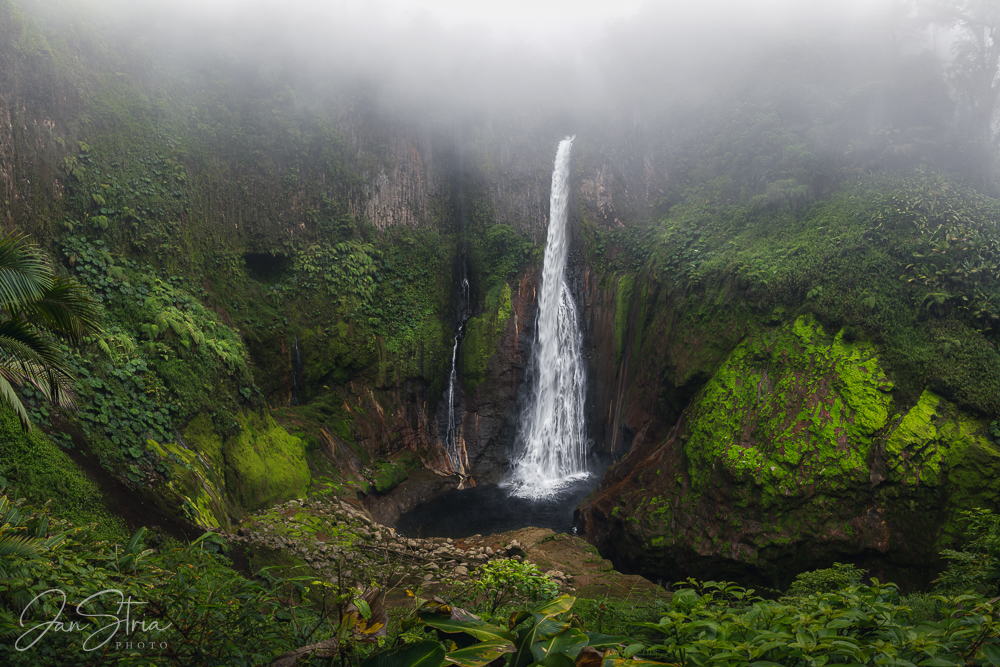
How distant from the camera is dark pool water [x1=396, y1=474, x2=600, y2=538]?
41.5 ft

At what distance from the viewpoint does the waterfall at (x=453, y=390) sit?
53.6 ft

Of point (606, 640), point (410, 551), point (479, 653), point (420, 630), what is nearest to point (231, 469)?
point (410, 551)

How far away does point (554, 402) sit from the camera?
16062mm

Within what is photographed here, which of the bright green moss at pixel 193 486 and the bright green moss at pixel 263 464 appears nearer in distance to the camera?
the bright green moss at pixel 193 486

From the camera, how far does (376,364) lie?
15922 mm

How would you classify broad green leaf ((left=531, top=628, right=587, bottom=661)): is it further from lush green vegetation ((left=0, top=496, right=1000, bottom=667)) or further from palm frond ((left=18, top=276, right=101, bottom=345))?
palm frond ((left=18, top=276, right=101, bottom=345))

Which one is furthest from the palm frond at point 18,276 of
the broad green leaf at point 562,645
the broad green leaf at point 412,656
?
the broad green leaf at point 562,645

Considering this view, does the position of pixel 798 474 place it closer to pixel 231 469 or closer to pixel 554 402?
pixel 554 402

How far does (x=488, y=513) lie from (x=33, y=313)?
1127 centimetres

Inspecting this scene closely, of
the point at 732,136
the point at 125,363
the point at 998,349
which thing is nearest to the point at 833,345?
the point at 998,349

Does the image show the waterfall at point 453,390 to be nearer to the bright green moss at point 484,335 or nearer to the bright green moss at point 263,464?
the bright green moss at point 484,335

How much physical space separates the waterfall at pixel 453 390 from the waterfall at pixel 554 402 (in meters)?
1.99

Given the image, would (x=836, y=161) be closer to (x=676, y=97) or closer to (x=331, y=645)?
(x=676, y=97)

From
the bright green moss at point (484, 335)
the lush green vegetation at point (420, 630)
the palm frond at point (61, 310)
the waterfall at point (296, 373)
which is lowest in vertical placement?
the lush green vegetation at point (420, 630)
